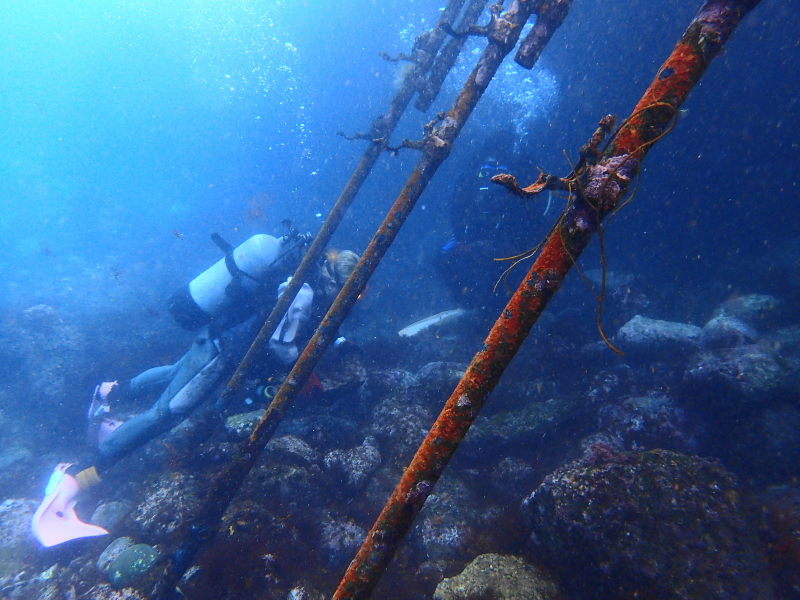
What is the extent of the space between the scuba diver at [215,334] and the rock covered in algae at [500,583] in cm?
424

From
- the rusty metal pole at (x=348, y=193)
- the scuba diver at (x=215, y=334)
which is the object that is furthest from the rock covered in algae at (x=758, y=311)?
the scuba diver at (x=215, y=334)

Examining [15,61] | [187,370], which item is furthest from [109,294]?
[15,61]

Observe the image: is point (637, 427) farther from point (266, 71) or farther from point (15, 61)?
point (15, 61)

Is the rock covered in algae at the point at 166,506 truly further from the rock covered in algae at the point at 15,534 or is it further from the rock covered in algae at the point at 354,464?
the rock covered in algae at the point at 15,534

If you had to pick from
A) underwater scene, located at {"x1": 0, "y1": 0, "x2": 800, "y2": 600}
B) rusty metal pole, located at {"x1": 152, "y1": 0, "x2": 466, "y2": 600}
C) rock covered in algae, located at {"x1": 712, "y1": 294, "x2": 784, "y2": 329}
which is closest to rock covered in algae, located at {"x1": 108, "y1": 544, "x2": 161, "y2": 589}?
underwater scene, located at {"x1": 0, "y1": 0, "x2": 800, "y2": 600}

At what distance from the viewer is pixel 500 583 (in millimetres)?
3354

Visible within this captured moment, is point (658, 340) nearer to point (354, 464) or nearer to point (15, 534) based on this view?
point (354, 464)

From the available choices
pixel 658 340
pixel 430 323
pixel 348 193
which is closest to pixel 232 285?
pixel 348 193

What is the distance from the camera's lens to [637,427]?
604 centimetres

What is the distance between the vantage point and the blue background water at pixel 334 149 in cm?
1212

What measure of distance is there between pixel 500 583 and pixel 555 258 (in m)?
3.44

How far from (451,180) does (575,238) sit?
1273 inches

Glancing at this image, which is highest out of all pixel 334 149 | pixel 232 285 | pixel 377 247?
pixel 334 149

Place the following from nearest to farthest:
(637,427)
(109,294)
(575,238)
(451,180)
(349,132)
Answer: (575,238) < (637,427) < (109,294) < (451,180) < (349,132)
